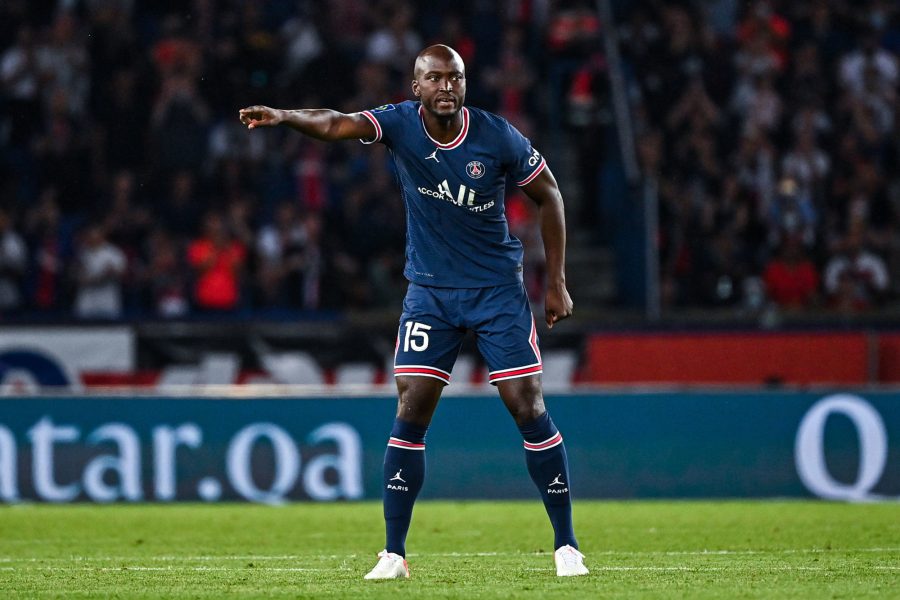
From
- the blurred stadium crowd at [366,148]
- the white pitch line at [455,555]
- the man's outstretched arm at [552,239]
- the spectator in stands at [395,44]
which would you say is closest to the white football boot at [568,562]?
the man's outstretched arm at [552,239]

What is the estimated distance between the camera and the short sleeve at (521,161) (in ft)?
22.7

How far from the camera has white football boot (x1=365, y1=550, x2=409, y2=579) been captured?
672 cm

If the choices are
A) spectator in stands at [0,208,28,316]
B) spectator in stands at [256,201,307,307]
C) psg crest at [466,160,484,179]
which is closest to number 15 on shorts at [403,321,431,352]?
psg crest at [466,160,484,179]

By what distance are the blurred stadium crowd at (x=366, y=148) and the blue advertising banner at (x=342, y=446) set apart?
2567 mm

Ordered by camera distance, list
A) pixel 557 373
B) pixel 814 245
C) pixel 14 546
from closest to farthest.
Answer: pixel 14 546 < pixel 557 373 < pixel 814 245

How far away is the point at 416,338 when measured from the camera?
22.9ft

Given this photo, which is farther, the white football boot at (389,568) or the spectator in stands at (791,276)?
the spectator in stands at (791,276)

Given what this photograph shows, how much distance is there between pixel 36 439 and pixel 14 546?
3383 millimetres

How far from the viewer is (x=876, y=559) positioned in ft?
24.7

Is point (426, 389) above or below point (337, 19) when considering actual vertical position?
below

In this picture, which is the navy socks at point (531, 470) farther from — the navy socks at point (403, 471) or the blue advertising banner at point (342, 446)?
the blue advertising banner at point (342, 446)

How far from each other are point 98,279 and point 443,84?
8737 millimetres

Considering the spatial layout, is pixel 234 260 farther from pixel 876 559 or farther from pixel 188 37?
pixel 876 559

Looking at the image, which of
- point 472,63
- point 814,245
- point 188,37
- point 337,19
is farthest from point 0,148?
point 814,245
